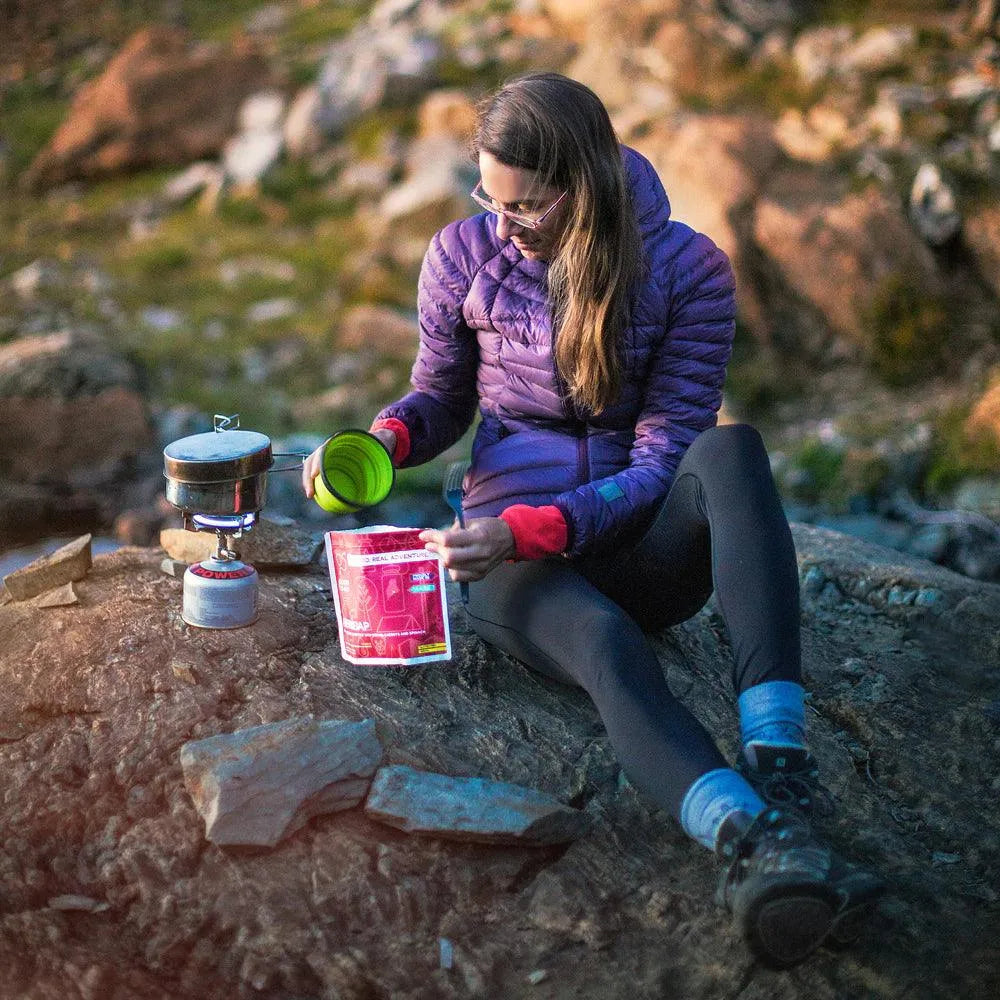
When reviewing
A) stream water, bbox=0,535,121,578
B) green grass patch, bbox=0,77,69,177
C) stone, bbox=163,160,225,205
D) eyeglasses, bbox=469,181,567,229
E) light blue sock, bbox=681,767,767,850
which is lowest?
stone, bbox=163,160,225,205

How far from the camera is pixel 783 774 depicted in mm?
2502

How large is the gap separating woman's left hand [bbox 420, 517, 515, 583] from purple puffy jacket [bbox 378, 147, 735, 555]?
263 millimetres

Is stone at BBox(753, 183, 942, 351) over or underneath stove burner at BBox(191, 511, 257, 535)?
underneath

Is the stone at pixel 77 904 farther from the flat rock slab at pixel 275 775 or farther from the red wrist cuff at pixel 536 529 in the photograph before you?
the red wrist cuff at pixel 536 529

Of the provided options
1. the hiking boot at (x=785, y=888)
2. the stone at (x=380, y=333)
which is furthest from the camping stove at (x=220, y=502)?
the stone at (x=380, y=333)

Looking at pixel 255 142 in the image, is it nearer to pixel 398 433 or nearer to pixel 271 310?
pixel 271 310

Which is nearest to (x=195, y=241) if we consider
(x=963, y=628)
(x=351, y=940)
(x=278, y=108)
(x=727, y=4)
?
(x=278, y=108)

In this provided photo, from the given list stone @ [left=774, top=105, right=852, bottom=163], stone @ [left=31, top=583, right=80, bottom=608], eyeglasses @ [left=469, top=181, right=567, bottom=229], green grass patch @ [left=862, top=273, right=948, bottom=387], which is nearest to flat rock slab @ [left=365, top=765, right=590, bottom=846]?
stone @ [left=31, top=583, right=80, bottom=608]

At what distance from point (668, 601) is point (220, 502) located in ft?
3.63

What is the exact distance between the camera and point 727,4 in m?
10.4

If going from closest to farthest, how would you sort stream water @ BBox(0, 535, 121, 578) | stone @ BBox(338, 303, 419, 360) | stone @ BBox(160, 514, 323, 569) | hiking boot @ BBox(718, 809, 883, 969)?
1. hiking boot @ BBox(718, 809, 883, 969)
2. stone @ BBox(160, 514, 323, 569)
3. stream water @ BBox(0, 535, 121, 578)
4. stone @ BBox(338, 303, 419, 360)

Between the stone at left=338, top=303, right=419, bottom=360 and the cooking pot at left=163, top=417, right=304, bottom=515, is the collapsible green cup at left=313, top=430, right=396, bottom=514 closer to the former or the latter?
the cooking pot at left=163, top=417, right=304, bottom=515

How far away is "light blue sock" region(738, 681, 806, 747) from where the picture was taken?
8.26ft

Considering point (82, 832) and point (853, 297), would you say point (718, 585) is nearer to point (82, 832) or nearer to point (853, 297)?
point (82, 832)
